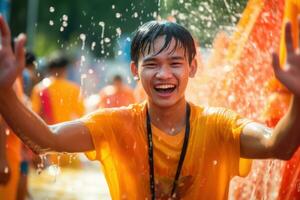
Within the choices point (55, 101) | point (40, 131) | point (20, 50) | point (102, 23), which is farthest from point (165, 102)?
point (55, 101)

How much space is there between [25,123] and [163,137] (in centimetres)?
76

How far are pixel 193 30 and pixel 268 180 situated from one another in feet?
7.59

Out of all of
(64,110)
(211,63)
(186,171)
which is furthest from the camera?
(64,110)

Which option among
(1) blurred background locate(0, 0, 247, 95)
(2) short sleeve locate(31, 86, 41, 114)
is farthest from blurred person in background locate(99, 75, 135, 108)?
(2) short sleeve locate(31, 86, 41, 114)

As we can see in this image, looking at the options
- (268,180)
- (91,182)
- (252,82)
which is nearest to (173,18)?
(252,82)

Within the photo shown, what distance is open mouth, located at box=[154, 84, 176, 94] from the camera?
4.21 meters

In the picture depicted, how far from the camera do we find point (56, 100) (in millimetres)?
11039

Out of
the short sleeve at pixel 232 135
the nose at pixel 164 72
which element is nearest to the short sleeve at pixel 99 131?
the nose at pixel 164 72

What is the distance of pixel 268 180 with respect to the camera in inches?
220

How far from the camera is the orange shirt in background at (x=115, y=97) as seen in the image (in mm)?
11773

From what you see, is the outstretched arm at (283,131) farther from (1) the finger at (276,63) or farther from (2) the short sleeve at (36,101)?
(2) the short sleeve at (36,101)

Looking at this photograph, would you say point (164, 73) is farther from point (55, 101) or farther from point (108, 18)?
point (108, 18)

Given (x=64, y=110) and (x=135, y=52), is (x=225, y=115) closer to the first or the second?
(x=135, y=52)

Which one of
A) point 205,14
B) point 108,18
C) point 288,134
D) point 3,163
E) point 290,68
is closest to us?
point 290,68
